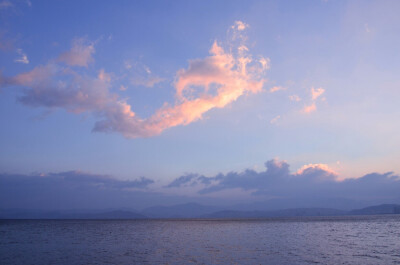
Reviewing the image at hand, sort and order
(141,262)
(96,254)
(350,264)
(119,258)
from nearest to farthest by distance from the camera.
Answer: (350,264) → (141,262) → (119,258) → (96,254)

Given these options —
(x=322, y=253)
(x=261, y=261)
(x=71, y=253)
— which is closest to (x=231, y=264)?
(x=261, y=261)

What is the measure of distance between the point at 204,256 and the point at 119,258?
12042 millimetres

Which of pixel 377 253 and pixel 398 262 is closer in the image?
pixel 398 262

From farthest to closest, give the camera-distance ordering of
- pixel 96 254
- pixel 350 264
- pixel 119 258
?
pixel 96 254, pixel 119 258, pixel 350 264

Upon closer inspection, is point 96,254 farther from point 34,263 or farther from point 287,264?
point 287,264

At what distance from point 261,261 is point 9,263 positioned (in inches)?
1289

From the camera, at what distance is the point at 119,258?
129 feet

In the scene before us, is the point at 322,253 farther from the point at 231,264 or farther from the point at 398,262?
the point at 231,264

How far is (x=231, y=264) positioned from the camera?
1312 inches

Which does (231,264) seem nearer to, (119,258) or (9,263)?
(119,258)

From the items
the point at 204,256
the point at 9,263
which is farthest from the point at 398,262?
the point at 9,263

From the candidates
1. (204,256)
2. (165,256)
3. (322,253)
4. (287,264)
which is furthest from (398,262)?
(165,256)

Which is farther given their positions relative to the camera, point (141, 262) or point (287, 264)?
point (141, 262)

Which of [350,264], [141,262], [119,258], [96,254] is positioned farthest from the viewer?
[96,254]
